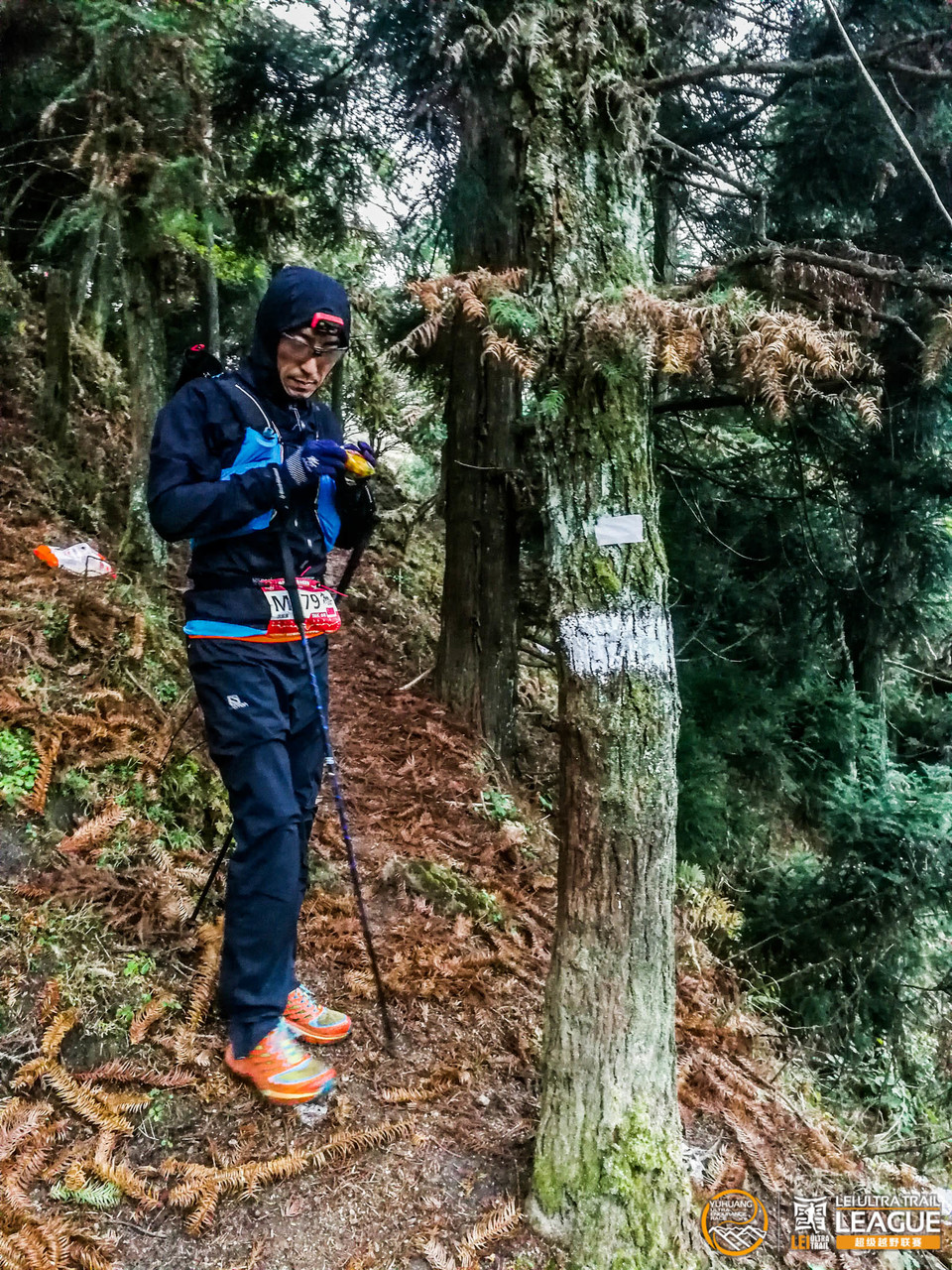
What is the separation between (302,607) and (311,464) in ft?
1.83

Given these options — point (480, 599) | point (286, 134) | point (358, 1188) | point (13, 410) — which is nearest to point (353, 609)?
point (480, 599)

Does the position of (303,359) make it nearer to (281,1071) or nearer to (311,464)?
(311,464)

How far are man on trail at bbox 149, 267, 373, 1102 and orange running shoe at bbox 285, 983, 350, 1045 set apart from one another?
11.5 inches

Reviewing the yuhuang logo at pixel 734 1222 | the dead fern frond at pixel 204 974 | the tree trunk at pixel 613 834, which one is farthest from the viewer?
the dead fern frond at pixel 204 974

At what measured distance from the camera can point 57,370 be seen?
7.11 metres

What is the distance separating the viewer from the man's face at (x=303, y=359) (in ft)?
10.3

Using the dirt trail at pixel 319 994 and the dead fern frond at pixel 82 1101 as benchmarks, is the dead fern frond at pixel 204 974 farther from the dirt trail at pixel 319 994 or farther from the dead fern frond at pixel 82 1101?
the dead fern frond at pixel 82 1101

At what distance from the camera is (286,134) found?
6203 mm

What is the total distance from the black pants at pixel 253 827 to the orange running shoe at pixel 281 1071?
0.15 feet

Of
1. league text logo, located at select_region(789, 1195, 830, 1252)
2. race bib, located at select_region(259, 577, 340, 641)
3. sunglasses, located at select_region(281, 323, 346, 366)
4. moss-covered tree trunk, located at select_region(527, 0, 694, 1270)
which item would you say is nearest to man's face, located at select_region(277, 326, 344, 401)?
sunglasses, located at select_region(281, 323, 346, 366)

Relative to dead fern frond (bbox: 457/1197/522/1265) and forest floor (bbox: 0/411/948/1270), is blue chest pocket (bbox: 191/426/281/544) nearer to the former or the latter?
forest floor (bbox: 0/411/948/1270)

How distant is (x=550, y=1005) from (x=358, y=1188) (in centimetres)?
94

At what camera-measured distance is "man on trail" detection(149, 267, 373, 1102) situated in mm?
3016

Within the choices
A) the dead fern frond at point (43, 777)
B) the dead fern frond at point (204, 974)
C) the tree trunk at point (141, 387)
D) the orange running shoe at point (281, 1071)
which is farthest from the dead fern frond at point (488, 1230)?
the tree trunk at point (141, 387)
